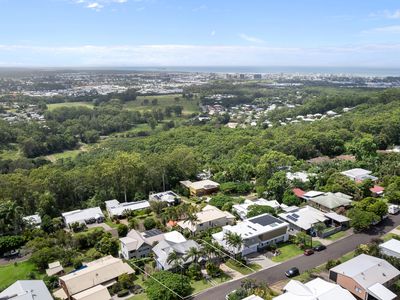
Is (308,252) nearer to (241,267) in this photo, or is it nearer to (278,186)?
(241,267)

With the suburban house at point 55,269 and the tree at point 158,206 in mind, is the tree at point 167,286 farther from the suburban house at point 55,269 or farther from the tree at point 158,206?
the tree at point 158,206

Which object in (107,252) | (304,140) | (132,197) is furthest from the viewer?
(304,140)

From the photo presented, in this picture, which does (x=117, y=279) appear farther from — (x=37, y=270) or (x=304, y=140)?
(x=304, y=140)

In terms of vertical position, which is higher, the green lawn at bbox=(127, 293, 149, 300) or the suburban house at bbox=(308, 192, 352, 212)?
the suburban house at bbox=(308, 192, 352, 212)

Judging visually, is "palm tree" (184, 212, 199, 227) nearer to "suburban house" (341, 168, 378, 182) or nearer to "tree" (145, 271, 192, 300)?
"tree" (145, 271, 192, 300)

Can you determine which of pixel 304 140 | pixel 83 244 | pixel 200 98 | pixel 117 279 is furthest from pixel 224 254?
pixel 200 98

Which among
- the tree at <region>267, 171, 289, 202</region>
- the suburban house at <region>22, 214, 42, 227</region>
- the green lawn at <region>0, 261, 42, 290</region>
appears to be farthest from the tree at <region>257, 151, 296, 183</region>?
the green lawn at <region>0, 261, 42, 290</region>
